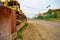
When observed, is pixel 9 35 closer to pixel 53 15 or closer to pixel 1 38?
pixel 1 38

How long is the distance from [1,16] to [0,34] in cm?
34

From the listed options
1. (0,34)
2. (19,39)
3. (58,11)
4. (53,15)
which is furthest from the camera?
(58,11)

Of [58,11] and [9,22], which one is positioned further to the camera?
[58,11]

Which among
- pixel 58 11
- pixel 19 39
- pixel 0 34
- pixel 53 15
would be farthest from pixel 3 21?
pixel 58 11

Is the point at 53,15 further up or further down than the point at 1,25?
further down

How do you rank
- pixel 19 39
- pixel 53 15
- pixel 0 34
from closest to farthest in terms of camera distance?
pixel 0 34, pixel 19 39, pixel 53 15

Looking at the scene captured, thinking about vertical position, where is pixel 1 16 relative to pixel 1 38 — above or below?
above

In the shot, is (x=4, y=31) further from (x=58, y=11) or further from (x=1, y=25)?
(x=58, y=11)

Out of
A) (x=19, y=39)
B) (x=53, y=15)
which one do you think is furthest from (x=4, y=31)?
(x=53, y=15)

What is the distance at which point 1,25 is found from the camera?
2.51m

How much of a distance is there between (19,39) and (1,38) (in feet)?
3.77

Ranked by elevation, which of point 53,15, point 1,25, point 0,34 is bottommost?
point 53,15

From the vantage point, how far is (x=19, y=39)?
361cm

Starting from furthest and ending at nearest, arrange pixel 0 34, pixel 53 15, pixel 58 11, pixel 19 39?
pixel 58 11
pixel 53 15
pixel 19 39
pixel 0 34
